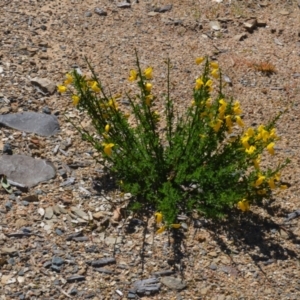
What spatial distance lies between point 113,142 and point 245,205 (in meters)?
0.97

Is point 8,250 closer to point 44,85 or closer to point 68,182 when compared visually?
point 68,182

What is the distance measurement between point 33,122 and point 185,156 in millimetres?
1302

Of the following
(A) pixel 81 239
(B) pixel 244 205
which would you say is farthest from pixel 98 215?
(B) pixel 244 205

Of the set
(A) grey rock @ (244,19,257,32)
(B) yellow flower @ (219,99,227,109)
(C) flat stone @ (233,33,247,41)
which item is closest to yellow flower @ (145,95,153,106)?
(B) yellow flower @ (219,99,227,109)

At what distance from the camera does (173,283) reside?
3.99m

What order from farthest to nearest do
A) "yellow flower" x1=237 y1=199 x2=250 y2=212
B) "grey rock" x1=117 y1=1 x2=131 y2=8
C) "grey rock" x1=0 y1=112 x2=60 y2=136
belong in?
"grey rock" x1=117 y1=1 x2=131 y2=8
"grey rock" x1=0 y1=112 x2=60 y2=136
"yellow flower" x1=237 y1=199 x2=250 y2=212

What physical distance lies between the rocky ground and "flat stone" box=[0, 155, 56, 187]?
0.01 meters

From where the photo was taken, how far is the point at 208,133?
169 inches

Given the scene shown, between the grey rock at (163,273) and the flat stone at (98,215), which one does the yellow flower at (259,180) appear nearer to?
the grey rock at (163,273)

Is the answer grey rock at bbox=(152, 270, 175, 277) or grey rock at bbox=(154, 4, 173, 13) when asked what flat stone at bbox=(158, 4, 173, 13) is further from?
grey rock at bbox=(152, 270, 175, 277)

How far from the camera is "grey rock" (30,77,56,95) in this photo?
5355 millimetres

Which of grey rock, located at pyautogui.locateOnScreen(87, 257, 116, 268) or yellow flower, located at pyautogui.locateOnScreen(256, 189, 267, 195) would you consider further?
yellow flower, located at pyautogui.locateOnScreen(256, 189, 267, 195)

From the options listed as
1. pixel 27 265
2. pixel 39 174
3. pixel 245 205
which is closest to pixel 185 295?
pixel 245 205

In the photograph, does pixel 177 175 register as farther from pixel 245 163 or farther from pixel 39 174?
pixel 39 174
